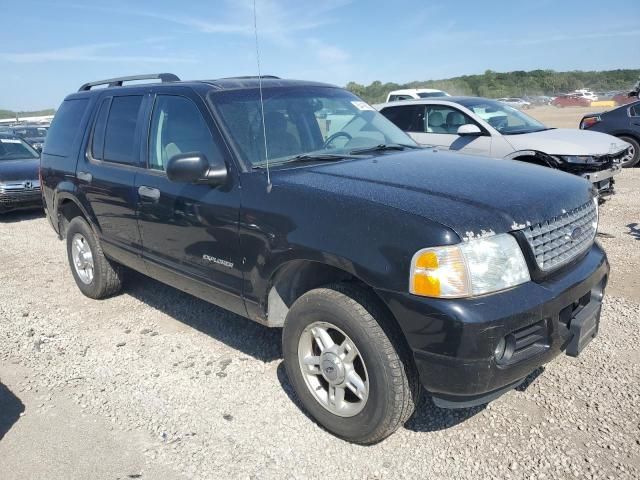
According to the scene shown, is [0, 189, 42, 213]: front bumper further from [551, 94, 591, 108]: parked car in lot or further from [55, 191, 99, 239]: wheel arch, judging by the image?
[551, 94, 591, 108]: parked car in lot

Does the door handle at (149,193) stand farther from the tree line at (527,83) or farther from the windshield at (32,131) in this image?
the tree line at (527,83)

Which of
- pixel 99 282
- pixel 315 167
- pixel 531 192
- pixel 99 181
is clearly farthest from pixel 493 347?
pixel 99 282

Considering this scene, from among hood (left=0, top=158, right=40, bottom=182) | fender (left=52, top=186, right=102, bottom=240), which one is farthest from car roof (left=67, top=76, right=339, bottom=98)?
hood (left=0, top=158, right=40, bottom=182)

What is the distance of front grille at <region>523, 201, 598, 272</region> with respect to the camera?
8.35 ft

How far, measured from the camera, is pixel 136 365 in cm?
384

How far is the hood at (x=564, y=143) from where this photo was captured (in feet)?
23.3

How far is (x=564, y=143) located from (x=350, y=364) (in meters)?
5.72

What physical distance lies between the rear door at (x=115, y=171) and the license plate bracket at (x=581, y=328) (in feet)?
9.96

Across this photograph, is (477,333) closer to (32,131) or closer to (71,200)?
(71,200)

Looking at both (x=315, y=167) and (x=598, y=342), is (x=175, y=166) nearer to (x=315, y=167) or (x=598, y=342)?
(x=315, y=167)

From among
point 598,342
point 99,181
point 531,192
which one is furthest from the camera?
point 99,181

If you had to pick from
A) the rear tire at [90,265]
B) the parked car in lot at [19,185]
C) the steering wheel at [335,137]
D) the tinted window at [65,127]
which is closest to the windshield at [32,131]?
the parked car in lot at [19,185]

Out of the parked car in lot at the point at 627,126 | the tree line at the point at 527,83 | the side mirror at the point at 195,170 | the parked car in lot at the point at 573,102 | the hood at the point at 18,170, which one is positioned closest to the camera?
the side mirror at the point at 195,170

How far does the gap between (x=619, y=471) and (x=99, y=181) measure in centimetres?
407
